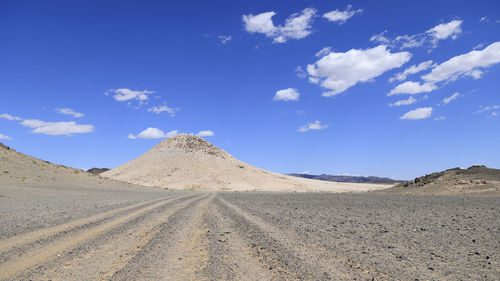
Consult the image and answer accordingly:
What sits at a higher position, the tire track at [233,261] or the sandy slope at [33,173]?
the sandy slope at [33,173]

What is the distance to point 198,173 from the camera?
102 m

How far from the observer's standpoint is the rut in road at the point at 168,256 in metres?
5.52

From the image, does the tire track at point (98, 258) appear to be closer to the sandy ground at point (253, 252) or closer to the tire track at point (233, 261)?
the sandy ground at point (253, 252)

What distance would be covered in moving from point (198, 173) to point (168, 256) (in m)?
96.5

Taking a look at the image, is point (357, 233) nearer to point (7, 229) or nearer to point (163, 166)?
point (7, 229)

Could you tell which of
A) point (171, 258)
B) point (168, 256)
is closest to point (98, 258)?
point (168, 256)

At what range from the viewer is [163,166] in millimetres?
107625

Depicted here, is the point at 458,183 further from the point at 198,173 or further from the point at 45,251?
the point at 198,173

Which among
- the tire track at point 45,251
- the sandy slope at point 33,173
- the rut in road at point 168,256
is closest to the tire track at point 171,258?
the rut in road at point 168,256

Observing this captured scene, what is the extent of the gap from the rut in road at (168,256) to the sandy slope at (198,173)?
257 ft

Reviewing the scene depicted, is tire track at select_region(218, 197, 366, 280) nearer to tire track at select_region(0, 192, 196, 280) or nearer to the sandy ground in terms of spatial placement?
the sandy ground

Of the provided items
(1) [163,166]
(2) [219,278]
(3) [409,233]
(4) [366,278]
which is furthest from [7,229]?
(1) [163,166]

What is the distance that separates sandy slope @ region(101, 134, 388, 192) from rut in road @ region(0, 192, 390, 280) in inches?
3079

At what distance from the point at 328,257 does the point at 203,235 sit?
14.3ft
